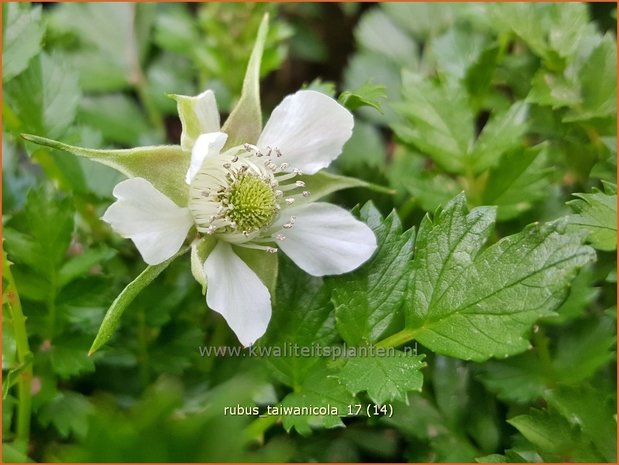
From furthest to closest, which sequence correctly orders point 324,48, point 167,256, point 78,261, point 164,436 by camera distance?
point 324,48 → point 78,261 → point 167,256 → point 164,436

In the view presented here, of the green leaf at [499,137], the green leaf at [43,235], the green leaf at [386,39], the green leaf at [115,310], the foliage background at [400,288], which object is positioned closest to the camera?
the green leaf at [115,310]

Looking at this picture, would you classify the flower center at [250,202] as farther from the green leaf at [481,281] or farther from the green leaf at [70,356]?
the green leaf at [70,356]

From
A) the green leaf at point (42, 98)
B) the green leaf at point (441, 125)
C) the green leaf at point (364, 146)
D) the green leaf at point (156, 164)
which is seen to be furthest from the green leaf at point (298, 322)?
the green leaf at point (364, 146)

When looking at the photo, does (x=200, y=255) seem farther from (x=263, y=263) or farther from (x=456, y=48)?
(x=456, y=48)

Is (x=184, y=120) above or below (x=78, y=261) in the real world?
above

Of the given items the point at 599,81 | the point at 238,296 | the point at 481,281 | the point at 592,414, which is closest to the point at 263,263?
the point at 238,296

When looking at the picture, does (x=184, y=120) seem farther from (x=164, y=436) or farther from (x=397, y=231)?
(x=164, y=436)

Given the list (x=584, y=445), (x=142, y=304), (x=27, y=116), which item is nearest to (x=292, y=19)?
(x=27, y=116)


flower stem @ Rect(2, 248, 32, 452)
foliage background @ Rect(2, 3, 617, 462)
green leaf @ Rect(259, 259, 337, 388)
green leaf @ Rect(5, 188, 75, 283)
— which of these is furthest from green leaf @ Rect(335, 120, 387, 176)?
flower stem @ Rect(2, 248, 32, 452)
